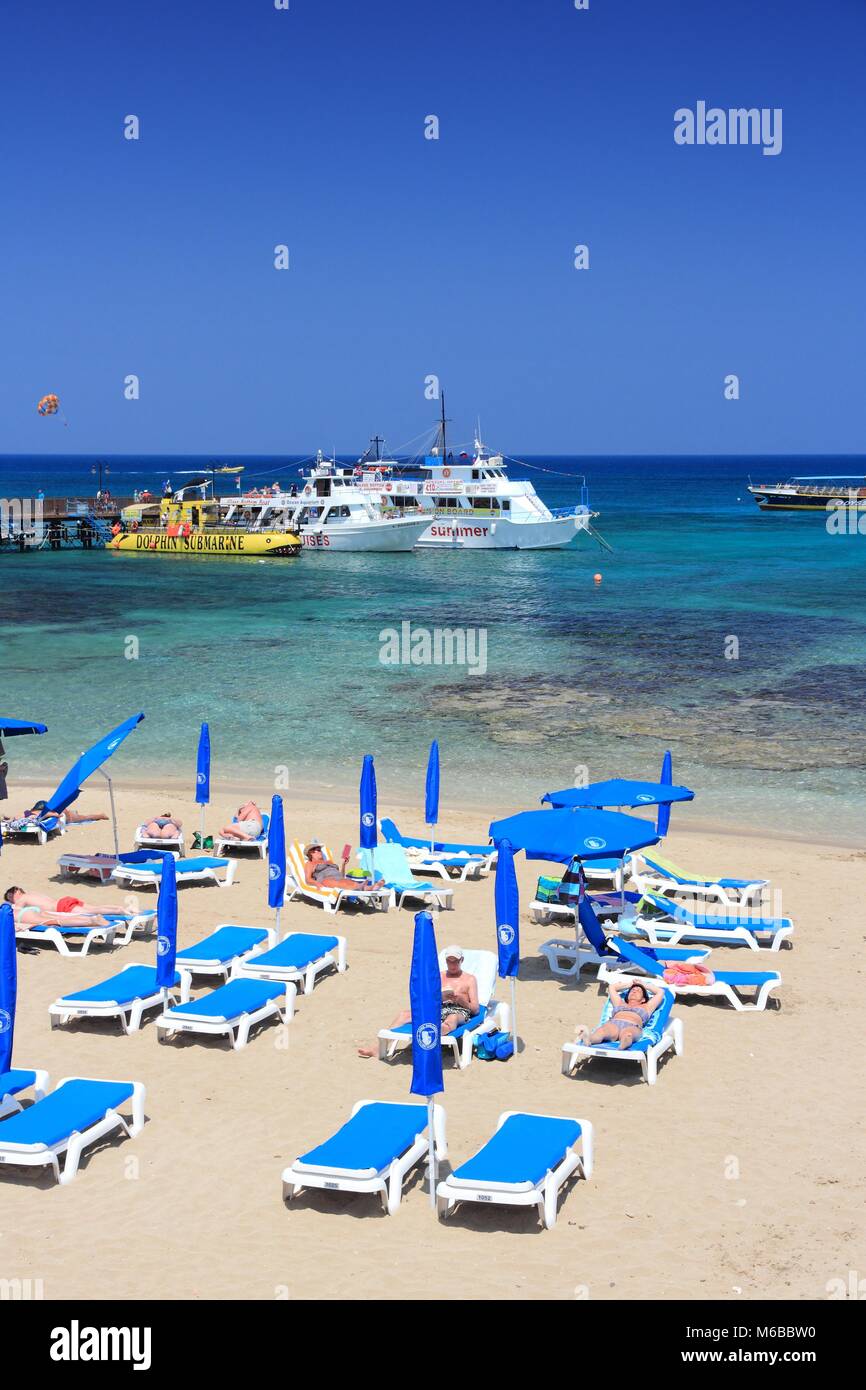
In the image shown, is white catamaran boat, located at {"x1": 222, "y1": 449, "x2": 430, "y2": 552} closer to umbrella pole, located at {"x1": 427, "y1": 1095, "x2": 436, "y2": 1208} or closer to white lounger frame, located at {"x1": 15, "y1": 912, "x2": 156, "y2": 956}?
white lounger frame, located at {"x1": 15, "y1": 912, "x2": 156, "y2": 956}

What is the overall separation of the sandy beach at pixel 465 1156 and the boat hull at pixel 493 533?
52.8m

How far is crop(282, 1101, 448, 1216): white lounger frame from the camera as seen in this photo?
6695mm

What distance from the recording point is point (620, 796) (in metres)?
11.1

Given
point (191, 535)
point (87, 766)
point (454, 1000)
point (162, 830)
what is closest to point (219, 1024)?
point (454, 1000)

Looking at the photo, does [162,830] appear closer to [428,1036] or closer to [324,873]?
[324,873]

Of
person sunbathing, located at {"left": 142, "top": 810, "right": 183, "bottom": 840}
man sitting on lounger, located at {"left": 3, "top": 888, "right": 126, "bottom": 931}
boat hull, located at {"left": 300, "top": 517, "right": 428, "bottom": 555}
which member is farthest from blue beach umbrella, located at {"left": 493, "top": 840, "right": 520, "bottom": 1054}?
boat hull, located at {"left": 300, "top": 517, "right": 428, "bottom": 555}

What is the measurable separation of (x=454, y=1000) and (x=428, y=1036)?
248cm

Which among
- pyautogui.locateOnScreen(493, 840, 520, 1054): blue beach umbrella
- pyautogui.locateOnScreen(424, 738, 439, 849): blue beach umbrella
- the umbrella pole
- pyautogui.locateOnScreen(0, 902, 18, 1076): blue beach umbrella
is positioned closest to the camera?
the umbrella pole

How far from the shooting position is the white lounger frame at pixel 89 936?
35.7 feet

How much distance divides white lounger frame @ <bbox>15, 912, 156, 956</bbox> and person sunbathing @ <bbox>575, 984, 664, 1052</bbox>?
165 inches

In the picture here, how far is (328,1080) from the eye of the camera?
27.8 feet

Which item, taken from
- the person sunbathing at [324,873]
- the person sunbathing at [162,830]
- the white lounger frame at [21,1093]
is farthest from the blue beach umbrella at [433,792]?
the white lounger frame at [21,1093]
